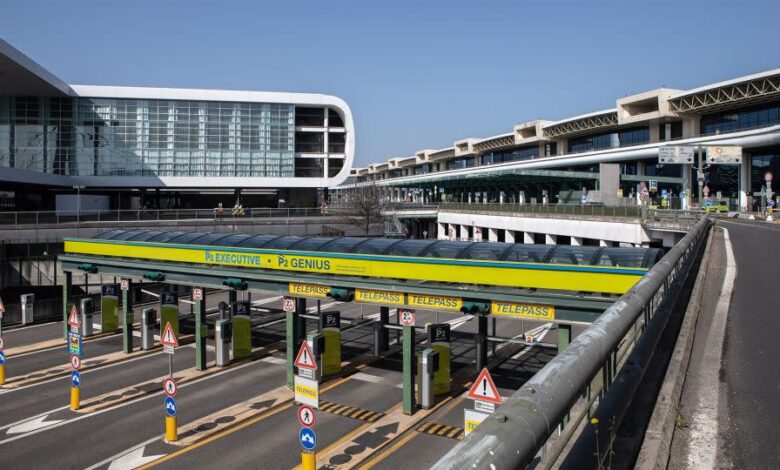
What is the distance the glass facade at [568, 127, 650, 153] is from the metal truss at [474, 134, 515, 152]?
1579 cm

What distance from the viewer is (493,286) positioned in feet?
55.2

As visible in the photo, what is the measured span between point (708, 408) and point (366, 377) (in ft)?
58.7

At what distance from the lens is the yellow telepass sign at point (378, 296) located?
17.9 m

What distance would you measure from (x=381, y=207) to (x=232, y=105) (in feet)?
77.1

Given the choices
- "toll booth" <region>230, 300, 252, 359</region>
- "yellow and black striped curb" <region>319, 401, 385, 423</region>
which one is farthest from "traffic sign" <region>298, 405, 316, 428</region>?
"toll booth" <region>230, 300, 252, 359</region>

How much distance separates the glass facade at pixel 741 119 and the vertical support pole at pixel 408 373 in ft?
193

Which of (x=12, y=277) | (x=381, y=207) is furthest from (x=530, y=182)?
(x=12, y=277)

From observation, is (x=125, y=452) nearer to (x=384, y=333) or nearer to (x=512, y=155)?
(x=384, y=333)

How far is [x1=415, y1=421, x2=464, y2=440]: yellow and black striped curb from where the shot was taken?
16.2 meters

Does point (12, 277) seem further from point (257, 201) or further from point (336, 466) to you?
point (257, 201)

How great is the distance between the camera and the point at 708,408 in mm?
4410

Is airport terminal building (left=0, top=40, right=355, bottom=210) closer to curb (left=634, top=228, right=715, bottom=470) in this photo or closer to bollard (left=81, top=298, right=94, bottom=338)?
bollard (left=81, top=298, right=94, bottom=338)

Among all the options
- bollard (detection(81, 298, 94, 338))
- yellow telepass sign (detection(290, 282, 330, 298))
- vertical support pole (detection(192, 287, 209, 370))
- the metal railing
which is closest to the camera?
yellow telepass sign (detection(290, 282, 330, 298))

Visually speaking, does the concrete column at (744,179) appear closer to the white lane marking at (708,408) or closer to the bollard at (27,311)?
the white lane marking at (708,408)
